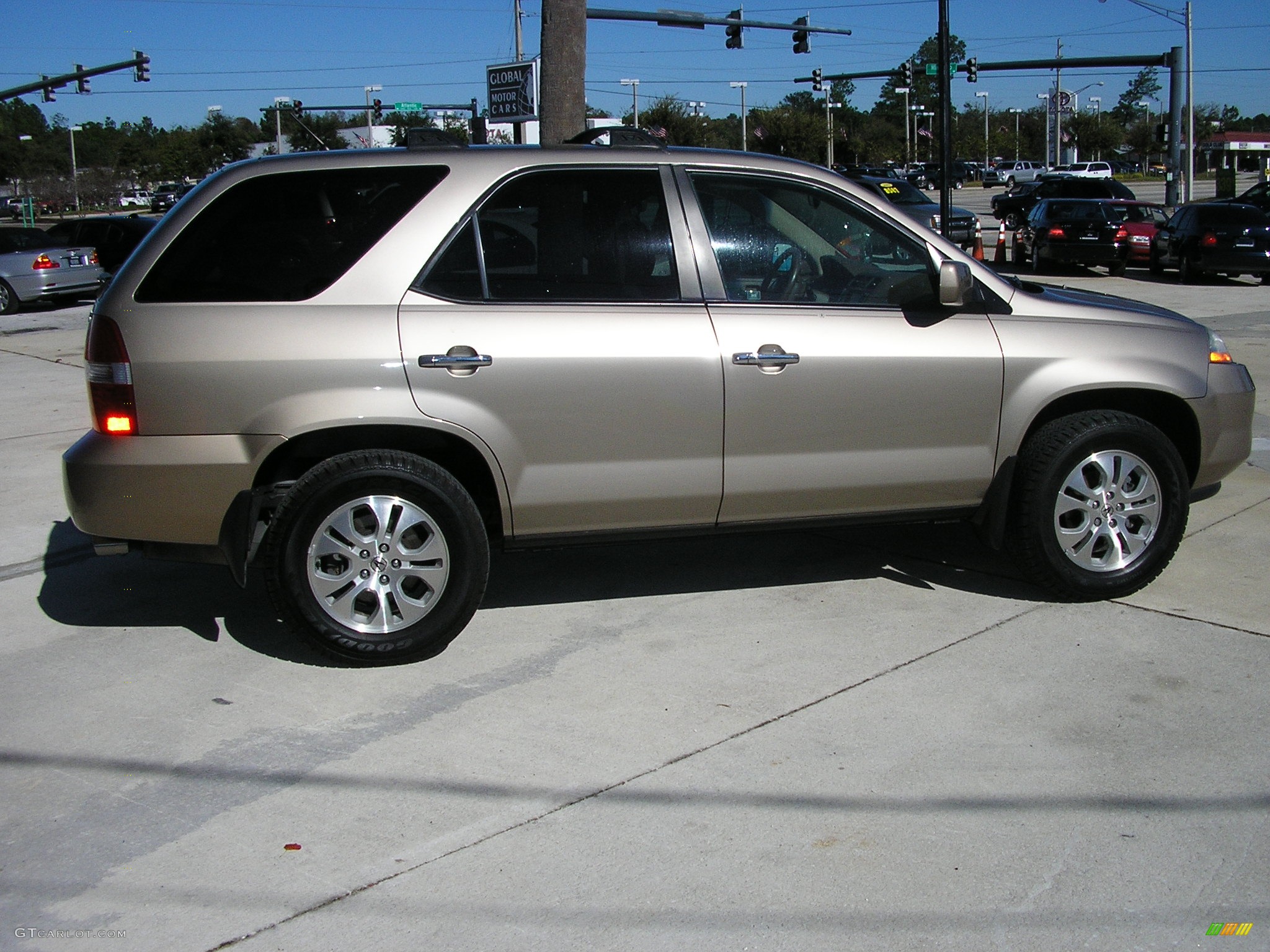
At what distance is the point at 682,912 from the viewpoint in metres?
3.02

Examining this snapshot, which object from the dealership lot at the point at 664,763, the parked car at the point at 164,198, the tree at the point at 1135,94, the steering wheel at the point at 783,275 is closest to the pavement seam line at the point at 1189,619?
the dealership lot at the point at 664,763

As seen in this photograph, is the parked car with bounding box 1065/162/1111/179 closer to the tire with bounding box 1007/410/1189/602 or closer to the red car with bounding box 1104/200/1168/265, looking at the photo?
the red car with bounding box 1104/200/1168/265

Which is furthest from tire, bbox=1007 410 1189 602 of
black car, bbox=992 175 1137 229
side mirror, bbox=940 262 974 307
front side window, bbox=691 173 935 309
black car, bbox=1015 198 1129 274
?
black car, bbox=992 175 1137 229

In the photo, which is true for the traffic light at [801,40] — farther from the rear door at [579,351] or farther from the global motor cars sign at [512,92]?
the rear door at [579,351]

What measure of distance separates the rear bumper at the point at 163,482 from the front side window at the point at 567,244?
0.96 meters

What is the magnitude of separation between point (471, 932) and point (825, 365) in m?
→ 2.58

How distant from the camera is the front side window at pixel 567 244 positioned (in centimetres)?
453

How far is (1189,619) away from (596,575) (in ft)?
8.34

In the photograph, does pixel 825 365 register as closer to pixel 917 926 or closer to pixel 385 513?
pixel 385 513

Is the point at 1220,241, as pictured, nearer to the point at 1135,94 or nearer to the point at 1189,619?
the point at 1189,619

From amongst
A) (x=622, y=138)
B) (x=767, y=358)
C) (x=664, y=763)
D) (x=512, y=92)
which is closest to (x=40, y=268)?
(x=512, y=92)

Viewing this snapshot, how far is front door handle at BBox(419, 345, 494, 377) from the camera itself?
436 cm

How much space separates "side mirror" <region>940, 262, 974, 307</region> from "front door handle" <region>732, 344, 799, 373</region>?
0.63m

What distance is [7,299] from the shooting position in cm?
1983
